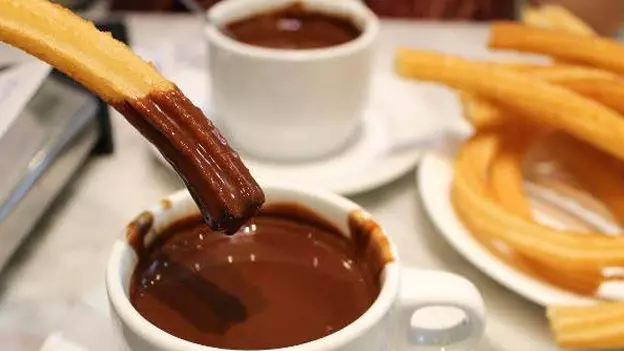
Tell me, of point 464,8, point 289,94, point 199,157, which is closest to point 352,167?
point 289,94

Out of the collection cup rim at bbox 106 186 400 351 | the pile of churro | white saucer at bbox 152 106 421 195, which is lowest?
white saucer at bbox 152 106 421 195

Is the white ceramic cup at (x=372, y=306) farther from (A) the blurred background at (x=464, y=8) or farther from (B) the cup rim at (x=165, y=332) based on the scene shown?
(A) the blurred background at (x=464, y=8)

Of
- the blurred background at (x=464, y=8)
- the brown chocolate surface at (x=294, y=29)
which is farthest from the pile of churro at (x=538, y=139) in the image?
the blurred background at (x=464, y=8)

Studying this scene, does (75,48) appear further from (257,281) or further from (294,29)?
(294,29)

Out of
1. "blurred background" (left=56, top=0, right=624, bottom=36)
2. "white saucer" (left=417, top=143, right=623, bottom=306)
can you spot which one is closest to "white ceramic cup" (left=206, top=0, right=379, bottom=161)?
"white saucer" (left=417, top=143, right=623, bottom=306)

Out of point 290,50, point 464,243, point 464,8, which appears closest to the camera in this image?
point 464,243

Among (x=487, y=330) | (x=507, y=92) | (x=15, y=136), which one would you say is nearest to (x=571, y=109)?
(x=507, y=92)

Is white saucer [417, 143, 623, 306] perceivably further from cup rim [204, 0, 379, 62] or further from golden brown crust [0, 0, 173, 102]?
golden brown crust [0, 0, 173, 102]
